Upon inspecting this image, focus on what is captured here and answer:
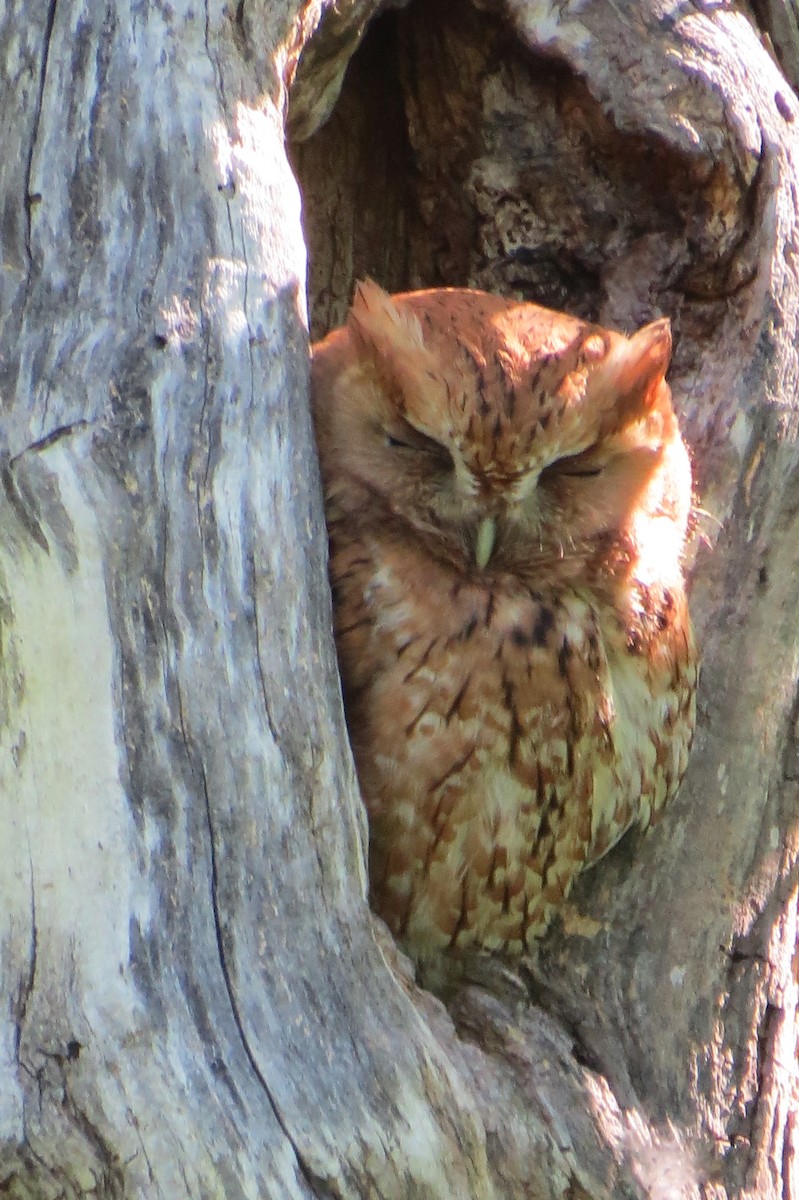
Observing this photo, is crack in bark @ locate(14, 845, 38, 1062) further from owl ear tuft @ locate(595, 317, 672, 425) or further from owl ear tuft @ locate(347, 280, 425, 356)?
owl ear tuft @ locate(595, 317, 672, 425)

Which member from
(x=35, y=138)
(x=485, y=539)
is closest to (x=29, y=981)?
(x=485, y=539)

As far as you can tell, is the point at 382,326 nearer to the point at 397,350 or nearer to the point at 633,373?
the point at 397,350

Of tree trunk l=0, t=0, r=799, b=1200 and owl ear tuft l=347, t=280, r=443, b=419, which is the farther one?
owl ear tuft l=347, t=280, r=443, b=419

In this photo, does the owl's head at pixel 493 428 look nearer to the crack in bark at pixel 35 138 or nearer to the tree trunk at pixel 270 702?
the tree trunk at pixel 270 702

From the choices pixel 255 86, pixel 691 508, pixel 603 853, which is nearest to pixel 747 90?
pixel 691 508

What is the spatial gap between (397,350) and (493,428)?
A: 9.0 inches

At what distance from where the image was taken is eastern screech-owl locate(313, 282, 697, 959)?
7.15 ft

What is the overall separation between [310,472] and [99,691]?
0.47 metres

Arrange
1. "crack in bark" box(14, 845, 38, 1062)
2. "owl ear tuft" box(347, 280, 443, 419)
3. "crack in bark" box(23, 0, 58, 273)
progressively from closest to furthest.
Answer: "crack in bark" box(14, 845, 38, 1062), "crack in bark" box(23, 0, 58, 273), "owl ear tuft" box(347, 280, 443, 419)

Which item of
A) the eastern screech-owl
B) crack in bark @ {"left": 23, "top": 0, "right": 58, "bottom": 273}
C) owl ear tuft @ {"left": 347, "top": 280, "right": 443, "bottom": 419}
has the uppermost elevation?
crack in bark @ {"left": 23, "top": 0, "right": 58, "bottom": 273}

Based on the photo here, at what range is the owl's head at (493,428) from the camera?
2.14m

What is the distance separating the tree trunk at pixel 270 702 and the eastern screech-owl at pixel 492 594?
20 centimetres

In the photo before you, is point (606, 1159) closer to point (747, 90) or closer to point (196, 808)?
point (196, 808)

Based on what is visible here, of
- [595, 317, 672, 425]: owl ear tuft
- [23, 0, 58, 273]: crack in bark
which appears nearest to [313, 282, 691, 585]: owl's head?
[595, 317, 672, 425]: owl ear tuft
